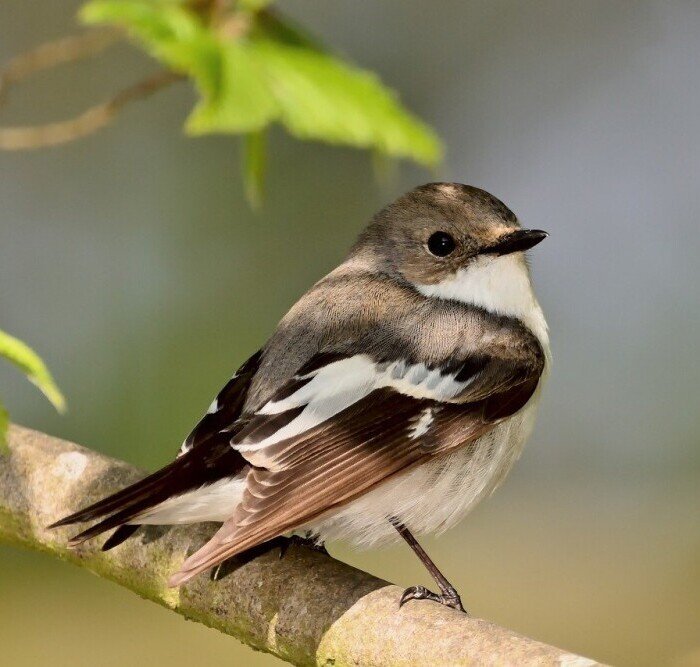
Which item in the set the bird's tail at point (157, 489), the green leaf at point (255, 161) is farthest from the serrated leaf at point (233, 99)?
the bird's tail at point (157, 489)

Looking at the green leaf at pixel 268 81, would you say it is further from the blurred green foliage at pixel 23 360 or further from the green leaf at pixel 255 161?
the blurred green foliage at pixel 23 360

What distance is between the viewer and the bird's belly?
300 centimetres

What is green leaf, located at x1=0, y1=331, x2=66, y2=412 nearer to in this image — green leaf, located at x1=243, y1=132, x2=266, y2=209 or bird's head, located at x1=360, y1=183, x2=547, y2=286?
green leaf, located at x1=243, y1=132, x2=266, y2=209

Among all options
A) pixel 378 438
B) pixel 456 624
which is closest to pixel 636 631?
pixel 378 438

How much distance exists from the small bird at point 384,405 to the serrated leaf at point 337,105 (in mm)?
897

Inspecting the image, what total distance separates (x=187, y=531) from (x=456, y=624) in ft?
2.68

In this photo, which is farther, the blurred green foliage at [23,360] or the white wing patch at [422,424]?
the white wing patch at [422,424]

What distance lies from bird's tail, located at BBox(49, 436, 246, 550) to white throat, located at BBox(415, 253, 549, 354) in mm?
917

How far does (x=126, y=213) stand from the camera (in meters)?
7.19

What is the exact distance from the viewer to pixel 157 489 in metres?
2.53

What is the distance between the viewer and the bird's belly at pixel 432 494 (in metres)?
3.00

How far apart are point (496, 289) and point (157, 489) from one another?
1308 mm

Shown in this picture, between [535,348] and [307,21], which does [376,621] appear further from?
[307,21]

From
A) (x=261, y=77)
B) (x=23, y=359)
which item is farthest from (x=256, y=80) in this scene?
(x=23, y=359)
